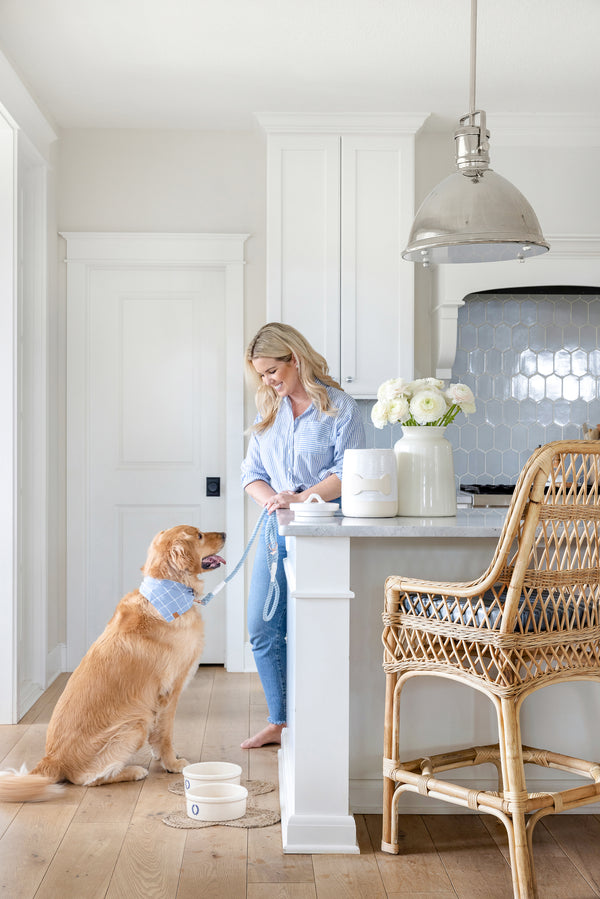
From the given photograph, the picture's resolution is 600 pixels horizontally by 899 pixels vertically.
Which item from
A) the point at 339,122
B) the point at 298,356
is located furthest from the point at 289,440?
the point at 339,122

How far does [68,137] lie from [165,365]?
1.16 meters

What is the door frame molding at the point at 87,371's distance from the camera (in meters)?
4.21

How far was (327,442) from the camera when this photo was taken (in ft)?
9.98

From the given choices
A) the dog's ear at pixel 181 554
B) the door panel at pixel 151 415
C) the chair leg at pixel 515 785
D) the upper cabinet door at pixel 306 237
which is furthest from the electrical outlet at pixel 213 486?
the chair leg at pixel 515 785

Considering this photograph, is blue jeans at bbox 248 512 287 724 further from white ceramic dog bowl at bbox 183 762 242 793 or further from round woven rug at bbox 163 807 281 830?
round woven rug at bbox 163 807 281 830

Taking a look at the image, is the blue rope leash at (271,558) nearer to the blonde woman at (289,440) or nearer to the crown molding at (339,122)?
the blonde woman at (289,440)

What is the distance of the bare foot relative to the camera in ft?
10.1

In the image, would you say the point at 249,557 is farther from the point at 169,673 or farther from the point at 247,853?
the point at 247,853

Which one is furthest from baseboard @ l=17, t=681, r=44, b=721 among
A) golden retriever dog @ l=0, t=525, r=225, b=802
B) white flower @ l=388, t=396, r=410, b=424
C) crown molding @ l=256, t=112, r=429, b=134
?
crown molding @ l=256, t=112, r=429, b=134

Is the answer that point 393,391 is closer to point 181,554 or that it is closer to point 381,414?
point 381,414

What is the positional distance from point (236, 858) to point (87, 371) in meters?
2.64

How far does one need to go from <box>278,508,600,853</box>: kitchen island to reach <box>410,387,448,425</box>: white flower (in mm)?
278

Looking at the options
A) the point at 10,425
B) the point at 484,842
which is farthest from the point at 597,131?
the point at 484,842

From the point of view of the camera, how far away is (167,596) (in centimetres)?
275
